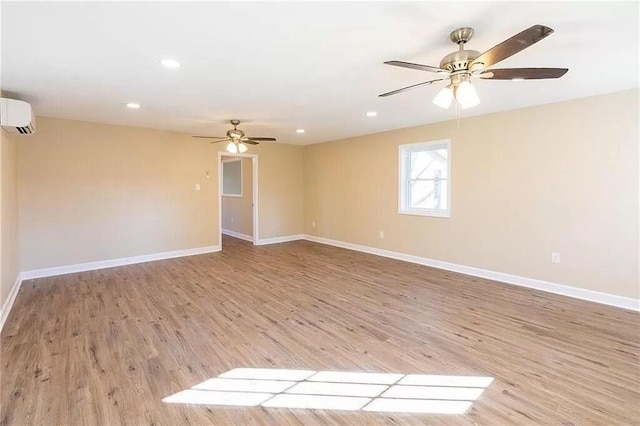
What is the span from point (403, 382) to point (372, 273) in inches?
111

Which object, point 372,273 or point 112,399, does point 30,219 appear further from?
point 372,273

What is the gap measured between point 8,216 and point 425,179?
5734mm

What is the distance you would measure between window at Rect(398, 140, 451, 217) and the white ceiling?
4.06ft

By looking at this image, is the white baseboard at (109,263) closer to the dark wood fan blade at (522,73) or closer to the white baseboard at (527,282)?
the white baseboard at (527,282)

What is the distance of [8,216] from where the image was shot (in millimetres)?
3736

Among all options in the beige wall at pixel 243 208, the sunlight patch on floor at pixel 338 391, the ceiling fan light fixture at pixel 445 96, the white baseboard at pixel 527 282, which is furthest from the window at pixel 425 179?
the beige wall at pixel 243 208

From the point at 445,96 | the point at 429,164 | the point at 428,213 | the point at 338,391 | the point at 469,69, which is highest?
the point at 469,69

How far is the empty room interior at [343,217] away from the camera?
2031 millimetres

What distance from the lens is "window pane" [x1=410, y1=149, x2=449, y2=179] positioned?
5407 millimetres

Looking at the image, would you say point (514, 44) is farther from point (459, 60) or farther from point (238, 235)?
point (238, 235)

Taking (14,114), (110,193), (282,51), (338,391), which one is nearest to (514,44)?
(282,51)

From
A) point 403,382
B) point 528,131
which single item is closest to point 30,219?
point 403,382

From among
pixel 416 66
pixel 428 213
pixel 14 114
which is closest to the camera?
pixel 416 66

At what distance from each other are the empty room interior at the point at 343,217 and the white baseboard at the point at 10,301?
0.05m
